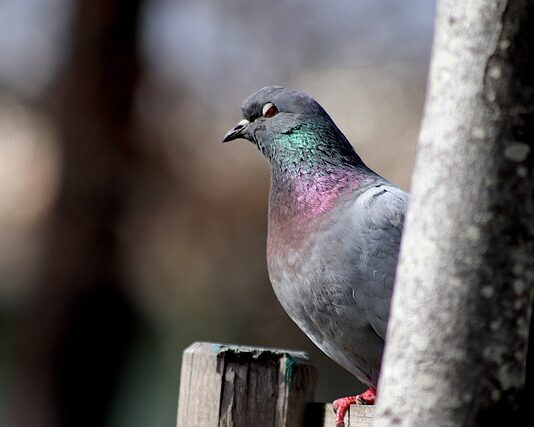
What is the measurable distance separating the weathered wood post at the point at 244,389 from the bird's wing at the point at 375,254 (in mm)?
916

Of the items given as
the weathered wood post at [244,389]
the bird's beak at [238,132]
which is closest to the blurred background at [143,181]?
the bird's beak at [238,132]

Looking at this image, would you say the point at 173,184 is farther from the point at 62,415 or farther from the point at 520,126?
the point at 520,126

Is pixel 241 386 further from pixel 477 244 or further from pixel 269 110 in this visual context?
pixel 269 110

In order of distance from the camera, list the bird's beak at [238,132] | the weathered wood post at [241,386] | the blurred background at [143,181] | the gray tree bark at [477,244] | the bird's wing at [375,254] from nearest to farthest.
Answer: the gray tree bark at [477,244] → the weathered wood post at [241,386] → the bird's wing at [375,254] → the bird's beak at [238,132] → the blurred background at [143,181]

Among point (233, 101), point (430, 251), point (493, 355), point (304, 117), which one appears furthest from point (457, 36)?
point (233, 101)

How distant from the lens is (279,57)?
9.37m

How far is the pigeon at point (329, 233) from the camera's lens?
3.65 m

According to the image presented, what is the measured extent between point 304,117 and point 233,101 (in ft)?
16.7

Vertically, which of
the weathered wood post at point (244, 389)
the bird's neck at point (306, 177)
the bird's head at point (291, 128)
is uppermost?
the bird's head at point (291, 128)

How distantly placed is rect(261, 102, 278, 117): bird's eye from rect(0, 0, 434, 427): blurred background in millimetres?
4612

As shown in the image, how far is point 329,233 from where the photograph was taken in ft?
12.3

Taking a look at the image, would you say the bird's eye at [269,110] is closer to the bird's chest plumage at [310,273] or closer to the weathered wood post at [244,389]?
the bird's chest plumage at [310,273]

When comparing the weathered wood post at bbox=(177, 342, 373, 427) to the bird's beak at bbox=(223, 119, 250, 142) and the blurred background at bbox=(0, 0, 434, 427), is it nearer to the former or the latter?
the bird's beak at bbox=(223, 119, 250, 142)

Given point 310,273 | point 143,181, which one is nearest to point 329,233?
point 310,273
